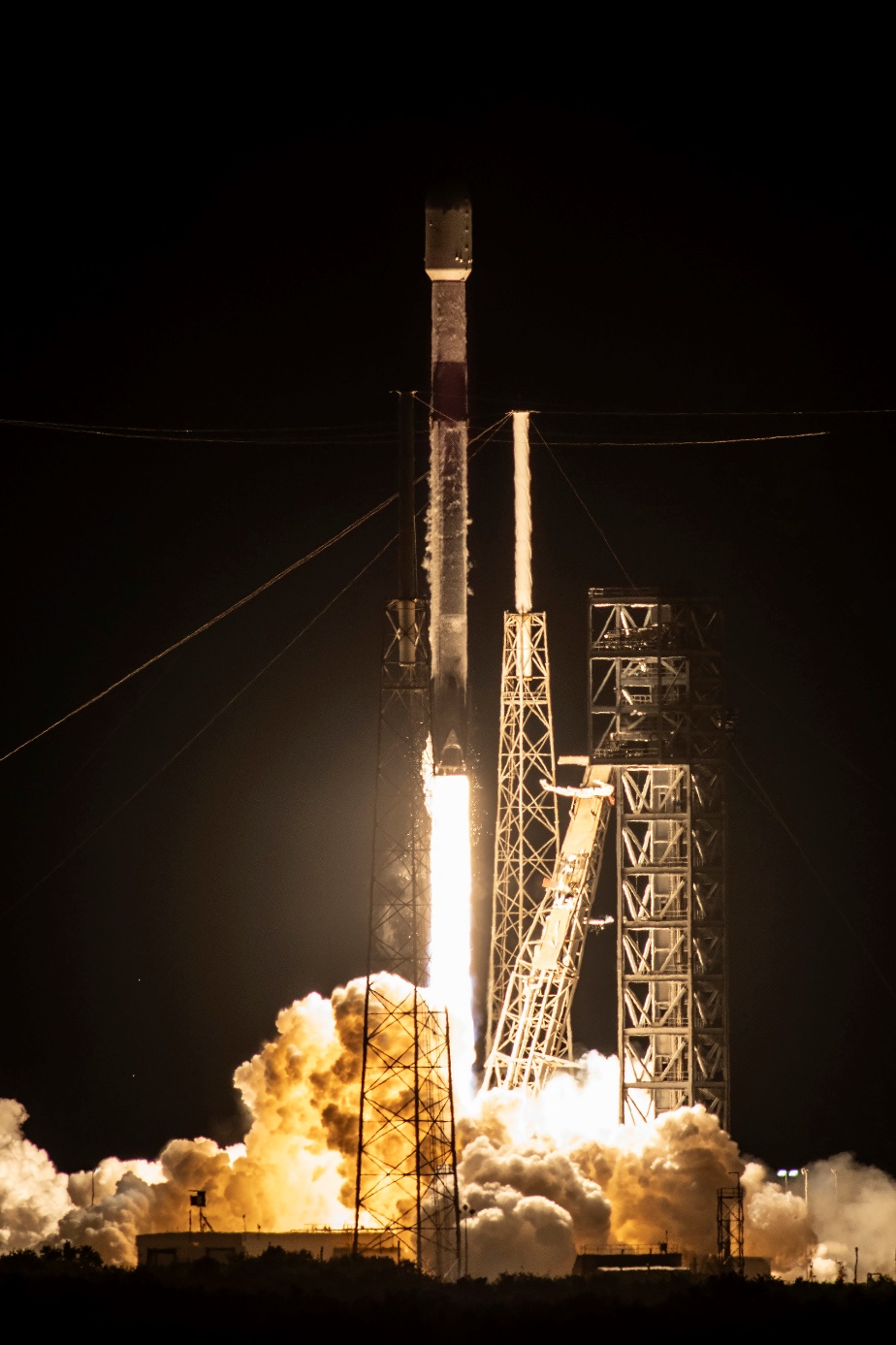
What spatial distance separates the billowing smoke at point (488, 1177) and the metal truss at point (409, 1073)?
1.85 ft

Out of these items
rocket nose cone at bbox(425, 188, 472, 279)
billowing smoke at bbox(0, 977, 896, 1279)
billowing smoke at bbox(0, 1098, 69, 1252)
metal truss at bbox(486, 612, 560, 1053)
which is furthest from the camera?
billowing smoke at bbox(0, 1098, 69, 1252)

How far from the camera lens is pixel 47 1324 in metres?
57.8

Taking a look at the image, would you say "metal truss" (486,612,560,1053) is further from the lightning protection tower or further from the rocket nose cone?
the rocket nose cone

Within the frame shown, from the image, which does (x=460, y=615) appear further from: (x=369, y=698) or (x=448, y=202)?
(x=369, y=698)

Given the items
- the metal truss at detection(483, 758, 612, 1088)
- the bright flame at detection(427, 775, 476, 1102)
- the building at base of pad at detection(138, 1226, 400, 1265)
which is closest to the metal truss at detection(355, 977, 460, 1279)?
the building at base of pad at detection(138, 1226, 400, 1265)

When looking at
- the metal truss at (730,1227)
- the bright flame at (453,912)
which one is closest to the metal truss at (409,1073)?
the bright flame at (453,912)

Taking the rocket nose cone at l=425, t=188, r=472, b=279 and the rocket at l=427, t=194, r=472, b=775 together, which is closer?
the rocket at l=427, t=194, r=472, b=775

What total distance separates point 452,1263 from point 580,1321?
15.5ft

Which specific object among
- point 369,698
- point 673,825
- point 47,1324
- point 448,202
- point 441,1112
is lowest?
point 47,1324

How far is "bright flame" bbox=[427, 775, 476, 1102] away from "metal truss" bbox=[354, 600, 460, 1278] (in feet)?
1.04

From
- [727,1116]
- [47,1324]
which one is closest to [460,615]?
[727,1116]

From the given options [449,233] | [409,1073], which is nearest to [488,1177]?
[409,1073]

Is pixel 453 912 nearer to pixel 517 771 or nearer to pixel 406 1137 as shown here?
pixel 517 771

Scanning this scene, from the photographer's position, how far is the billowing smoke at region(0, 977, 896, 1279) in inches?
2482
